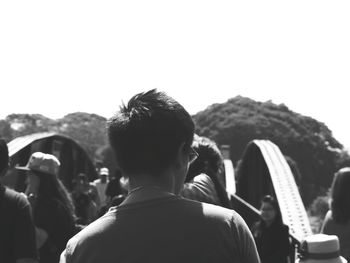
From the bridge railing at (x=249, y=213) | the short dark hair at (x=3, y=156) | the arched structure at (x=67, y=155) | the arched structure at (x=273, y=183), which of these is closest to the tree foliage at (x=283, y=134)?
the arched structure at (x=67, y=155)

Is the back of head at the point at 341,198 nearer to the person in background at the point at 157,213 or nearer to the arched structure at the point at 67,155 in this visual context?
the person in background at the point at 157,213

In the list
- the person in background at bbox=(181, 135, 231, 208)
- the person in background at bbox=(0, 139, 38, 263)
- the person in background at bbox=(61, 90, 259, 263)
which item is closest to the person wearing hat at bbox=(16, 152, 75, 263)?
the person in background at bbox=(0, 139, 38, 263)

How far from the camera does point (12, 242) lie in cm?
376

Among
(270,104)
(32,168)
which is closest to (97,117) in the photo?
(270,104)

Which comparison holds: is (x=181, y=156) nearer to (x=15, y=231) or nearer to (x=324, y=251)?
(x=324, y=251)

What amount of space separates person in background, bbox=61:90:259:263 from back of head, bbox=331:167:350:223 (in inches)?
86.2

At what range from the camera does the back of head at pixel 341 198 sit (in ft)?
13.6

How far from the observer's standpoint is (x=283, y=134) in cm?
4656

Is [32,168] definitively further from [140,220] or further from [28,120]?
[28,120]

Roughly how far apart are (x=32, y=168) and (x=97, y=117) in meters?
66.6

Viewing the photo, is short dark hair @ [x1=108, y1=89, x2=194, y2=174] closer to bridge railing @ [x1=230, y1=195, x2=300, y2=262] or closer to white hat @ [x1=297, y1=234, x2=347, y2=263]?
white hat @ [x1=297, y1=234, x2=347, y2=263]

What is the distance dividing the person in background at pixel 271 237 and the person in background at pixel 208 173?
334 cm

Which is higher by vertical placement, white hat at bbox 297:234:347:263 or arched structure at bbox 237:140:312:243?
white hat at bbox 297:234:347:263

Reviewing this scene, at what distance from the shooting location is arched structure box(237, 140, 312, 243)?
24.0ft
